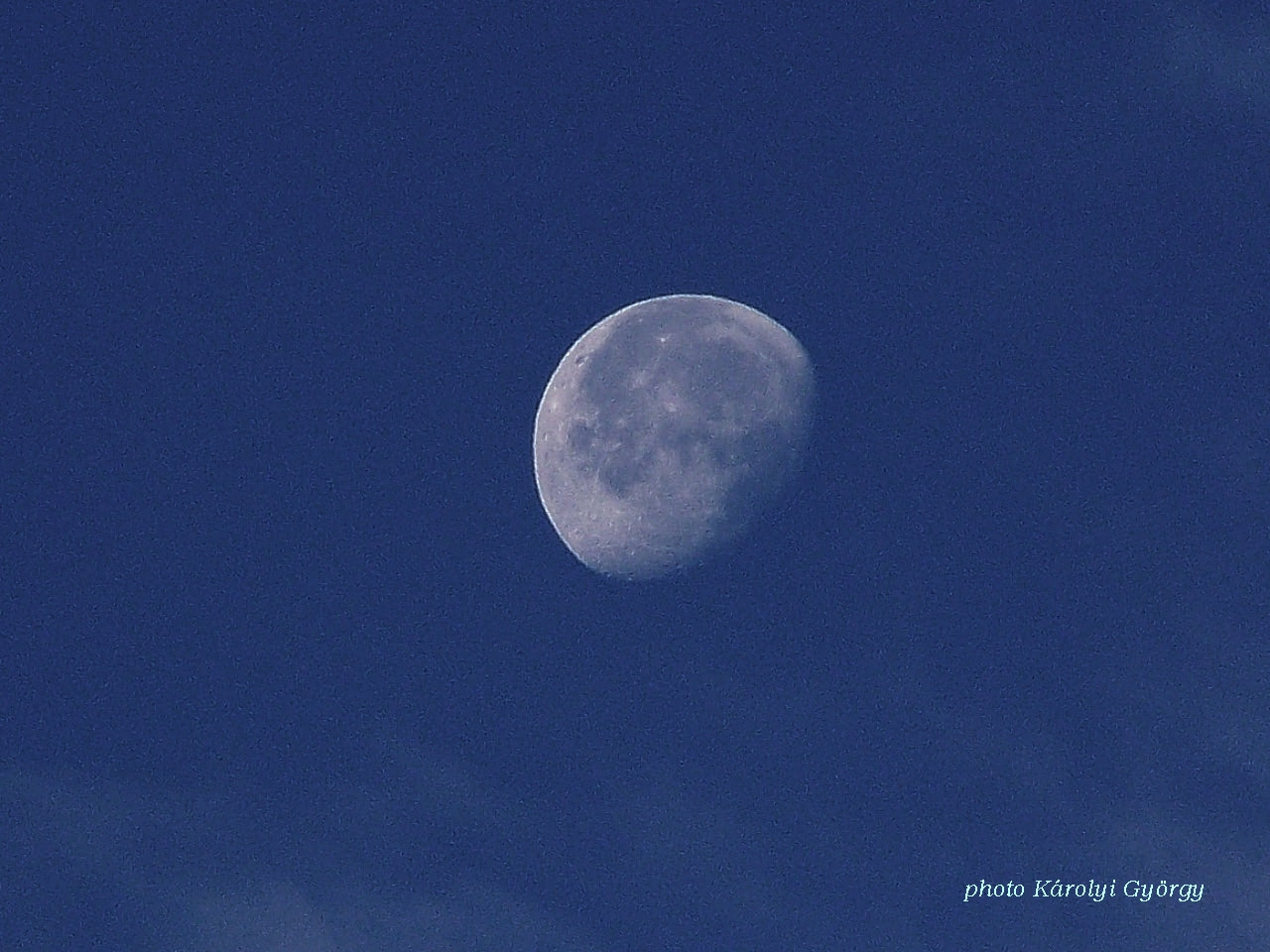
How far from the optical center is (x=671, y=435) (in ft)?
140

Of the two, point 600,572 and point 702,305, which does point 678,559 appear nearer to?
point 600,572

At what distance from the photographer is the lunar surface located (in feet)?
141

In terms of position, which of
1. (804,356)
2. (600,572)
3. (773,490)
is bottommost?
(600,572)

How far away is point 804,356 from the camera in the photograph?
45688 millimetres

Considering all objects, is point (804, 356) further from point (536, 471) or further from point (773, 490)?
point (536, 471)

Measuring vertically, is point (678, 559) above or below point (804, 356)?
below

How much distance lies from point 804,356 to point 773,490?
5.44m

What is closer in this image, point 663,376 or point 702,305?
point 663,376

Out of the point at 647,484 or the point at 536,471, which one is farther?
the point at 536,471

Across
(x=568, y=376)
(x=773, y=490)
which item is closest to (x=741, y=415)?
(x=773, y=490)

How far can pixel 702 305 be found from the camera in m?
46.4

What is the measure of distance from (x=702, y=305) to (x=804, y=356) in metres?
4.34

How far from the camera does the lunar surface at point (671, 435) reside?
141 feet

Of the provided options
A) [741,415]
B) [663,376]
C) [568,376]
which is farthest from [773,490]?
[568,376]
